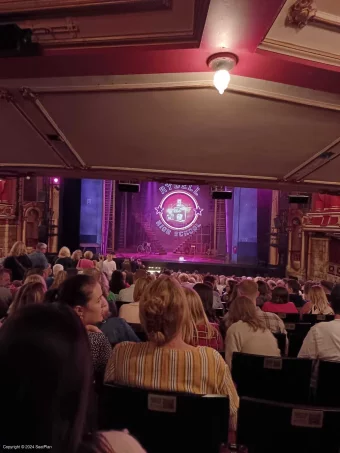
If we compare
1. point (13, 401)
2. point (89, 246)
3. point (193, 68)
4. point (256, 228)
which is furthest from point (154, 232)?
point (13, 401)

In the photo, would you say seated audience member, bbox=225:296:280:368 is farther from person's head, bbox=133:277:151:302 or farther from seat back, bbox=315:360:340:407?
person's head, bbox=133:277:151:302

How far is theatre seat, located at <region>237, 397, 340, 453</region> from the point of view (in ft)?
5.00

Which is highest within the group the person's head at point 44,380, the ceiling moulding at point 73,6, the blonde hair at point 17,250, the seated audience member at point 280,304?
the ceiling moulding at point 73,6

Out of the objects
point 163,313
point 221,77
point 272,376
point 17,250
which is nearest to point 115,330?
point 163,313

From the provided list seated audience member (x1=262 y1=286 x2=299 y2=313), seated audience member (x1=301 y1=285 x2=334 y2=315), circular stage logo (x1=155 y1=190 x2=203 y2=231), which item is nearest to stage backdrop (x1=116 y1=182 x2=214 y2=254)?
circular stage logo (x1=155 y1=190 x2=203 y2=231)

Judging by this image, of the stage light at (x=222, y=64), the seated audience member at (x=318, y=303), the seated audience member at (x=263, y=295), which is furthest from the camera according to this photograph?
the seated audience member at (x=263, y=295)

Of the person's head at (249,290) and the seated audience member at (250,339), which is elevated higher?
the person's head at (249,290)

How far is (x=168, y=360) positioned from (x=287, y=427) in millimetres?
580

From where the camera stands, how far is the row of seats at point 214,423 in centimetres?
154

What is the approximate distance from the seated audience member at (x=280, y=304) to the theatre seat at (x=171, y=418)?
3192 mm

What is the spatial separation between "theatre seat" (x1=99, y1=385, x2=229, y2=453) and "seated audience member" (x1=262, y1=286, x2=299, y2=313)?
3.19m

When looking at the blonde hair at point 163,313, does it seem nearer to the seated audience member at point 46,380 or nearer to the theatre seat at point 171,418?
the theatre seat at point 171,418

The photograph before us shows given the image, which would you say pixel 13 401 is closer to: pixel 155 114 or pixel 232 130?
pixel 155 114

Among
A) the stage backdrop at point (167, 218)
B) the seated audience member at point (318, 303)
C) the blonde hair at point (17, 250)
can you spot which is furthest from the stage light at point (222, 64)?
the stage backdrop at point (167, 218)
